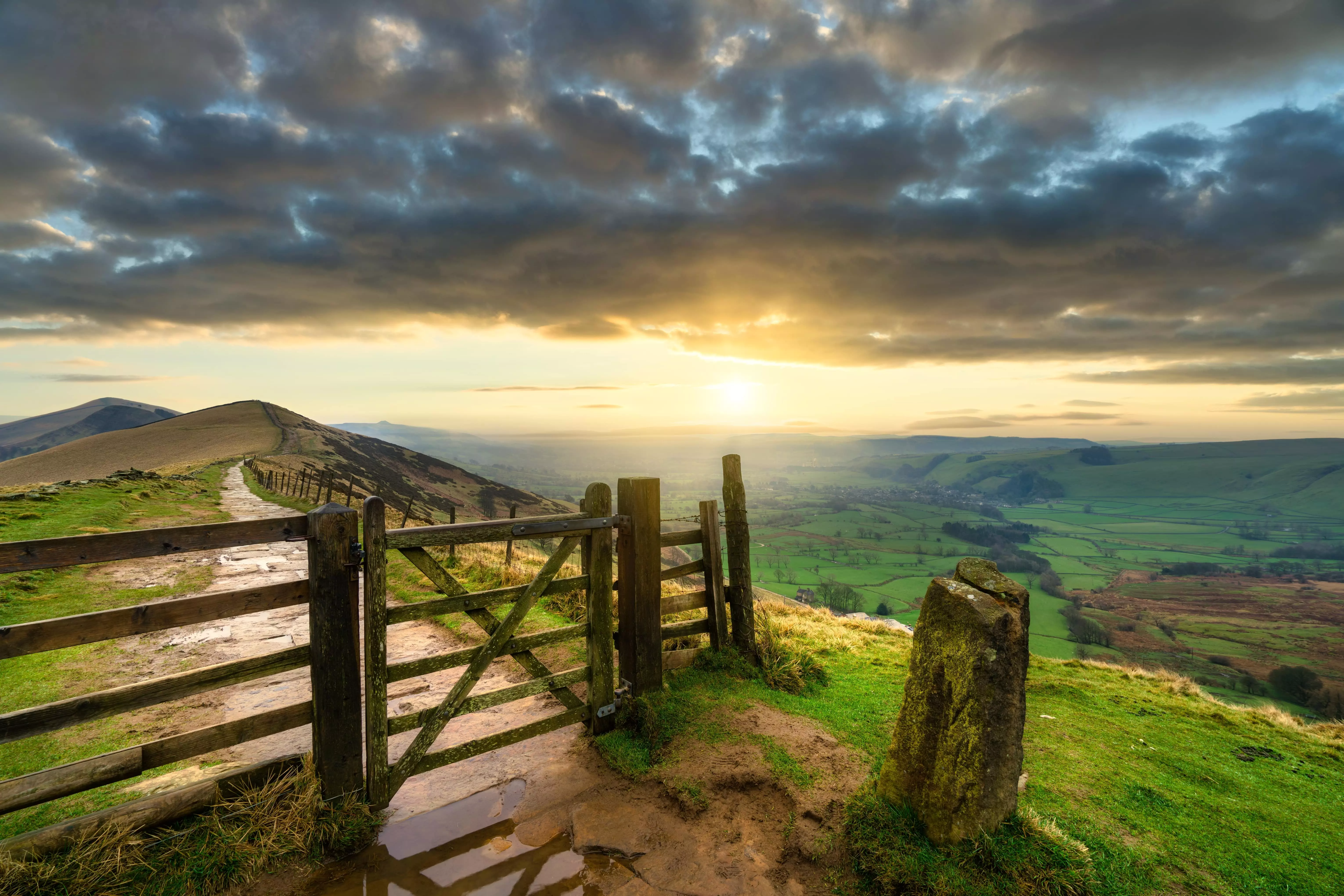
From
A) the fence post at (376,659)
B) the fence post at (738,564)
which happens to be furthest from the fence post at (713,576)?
the fence post at (376,659)

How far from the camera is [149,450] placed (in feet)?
Result: 239

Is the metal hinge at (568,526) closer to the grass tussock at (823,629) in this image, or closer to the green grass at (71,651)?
the green grass at (71,651)

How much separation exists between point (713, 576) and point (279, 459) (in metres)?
60.4

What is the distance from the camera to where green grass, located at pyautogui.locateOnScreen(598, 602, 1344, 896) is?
446 cm

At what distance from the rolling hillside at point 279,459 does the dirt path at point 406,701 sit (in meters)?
34.6

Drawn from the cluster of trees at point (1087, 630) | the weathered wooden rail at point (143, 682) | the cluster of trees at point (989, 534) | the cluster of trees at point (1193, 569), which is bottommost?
the cluster of trees at point (1193, 569)

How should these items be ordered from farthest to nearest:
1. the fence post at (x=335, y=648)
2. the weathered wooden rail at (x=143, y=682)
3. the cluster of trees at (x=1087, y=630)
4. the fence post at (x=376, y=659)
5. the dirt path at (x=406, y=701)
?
the cluster of trees at (x=1087, y=630), the dirt path at (x=406, y=701), the fence post at (x=376, y=659), the fence post at (x=335, y=648), the weathered wooden rail at (x=143, y=682)

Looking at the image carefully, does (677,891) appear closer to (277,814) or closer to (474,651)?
(474,651)

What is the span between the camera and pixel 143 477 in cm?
2842

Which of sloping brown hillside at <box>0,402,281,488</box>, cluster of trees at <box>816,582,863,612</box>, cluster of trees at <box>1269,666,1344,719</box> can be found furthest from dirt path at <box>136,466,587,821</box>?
cluster of trees at <box>816,582,863,612</box>

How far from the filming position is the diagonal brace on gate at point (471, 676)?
483 cm

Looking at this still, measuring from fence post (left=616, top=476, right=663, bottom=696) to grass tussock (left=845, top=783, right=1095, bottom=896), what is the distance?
9.60 ft

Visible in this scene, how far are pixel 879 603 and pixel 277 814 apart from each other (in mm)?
76115

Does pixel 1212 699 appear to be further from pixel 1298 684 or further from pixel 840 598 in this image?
pixel 840 598
